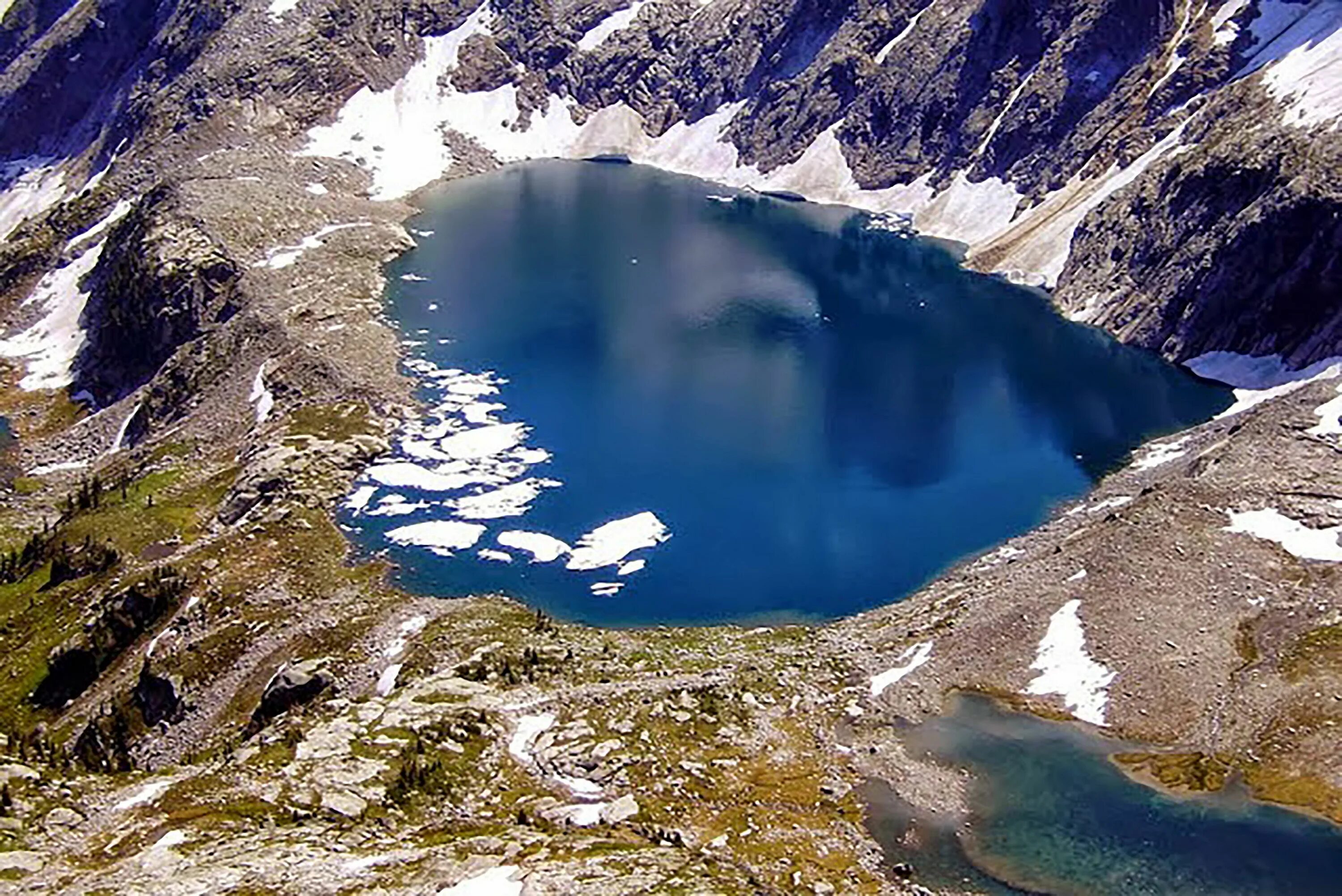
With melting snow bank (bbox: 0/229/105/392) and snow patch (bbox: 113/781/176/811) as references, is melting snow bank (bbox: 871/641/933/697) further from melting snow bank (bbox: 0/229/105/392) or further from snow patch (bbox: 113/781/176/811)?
melting snow bank (bbox: 0/229/105/392)

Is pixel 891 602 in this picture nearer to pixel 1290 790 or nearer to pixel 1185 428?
pixel 1290 790

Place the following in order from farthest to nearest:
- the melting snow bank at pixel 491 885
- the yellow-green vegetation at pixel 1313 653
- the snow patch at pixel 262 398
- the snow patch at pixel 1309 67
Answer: the snow patch at pixel 1309 67, the snow patch at pixel 262 398, the yellow-green vegetation at pixel 1313 653, the melting snow bank at pixel 491 885

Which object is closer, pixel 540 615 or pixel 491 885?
pixel 491 885

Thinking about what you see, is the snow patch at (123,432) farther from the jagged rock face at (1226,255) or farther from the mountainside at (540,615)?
the jagged rock face at (1226,255)

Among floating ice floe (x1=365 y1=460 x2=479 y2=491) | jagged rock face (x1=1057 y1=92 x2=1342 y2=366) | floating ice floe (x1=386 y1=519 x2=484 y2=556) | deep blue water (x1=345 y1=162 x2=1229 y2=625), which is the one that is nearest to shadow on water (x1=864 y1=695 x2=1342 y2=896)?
deep blue water (x1=345 y1=162 x2=1229 y2=625)

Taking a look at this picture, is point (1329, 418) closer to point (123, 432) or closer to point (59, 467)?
point (123, 432)

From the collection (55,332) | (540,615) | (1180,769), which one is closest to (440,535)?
(540,615)

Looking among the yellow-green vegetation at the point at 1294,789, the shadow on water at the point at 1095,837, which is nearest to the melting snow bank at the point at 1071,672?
the shadow on water at the point at 1095,837
